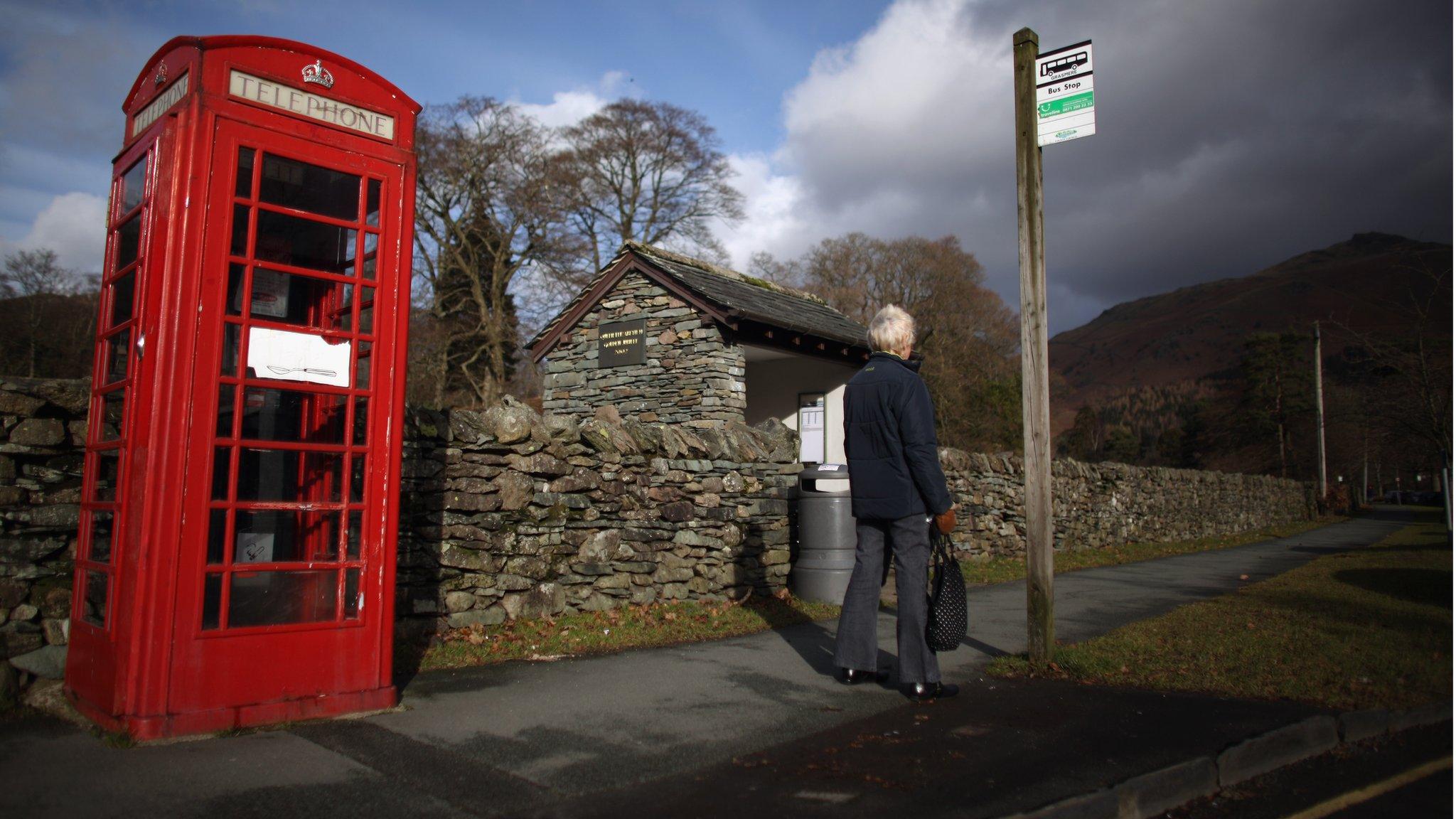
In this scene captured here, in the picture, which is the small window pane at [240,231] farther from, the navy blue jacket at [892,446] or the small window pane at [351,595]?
the navy blue jacket at [892,446]

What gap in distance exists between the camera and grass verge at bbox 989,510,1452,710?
12.0 ft

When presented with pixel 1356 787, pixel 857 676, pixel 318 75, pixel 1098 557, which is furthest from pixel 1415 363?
pixel 1098 557

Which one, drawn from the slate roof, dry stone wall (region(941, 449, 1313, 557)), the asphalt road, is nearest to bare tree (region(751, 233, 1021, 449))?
dry stone wall (region(941, 449, 1313, 557))

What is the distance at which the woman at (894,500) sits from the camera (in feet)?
14.8

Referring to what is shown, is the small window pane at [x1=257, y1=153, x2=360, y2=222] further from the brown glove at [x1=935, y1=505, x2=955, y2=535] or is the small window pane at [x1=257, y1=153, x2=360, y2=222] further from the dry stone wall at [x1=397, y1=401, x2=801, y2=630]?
the brown glove at [x1=935, y1=505, x2=955, y2=535]

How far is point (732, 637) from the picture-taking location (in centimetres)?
651

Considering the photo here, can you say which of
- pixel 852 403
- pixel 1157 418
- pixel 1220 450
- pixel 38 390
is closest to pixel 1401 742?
pixel 852 403

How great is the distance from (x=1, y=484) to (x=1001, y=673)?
212 inches

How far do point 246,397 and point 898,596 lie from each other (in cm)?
329

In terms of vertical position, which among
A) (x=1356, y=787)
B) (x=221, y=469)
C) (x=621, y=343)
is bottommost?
(x=1356, y=787)

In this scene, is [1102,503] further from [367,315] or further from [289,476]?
[289,476]

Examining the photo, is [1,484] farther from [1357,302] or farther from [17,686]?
[1357,302]

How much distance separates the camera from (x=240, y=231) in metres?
3.99

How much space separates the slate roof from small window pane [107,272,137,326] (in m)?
9.99
